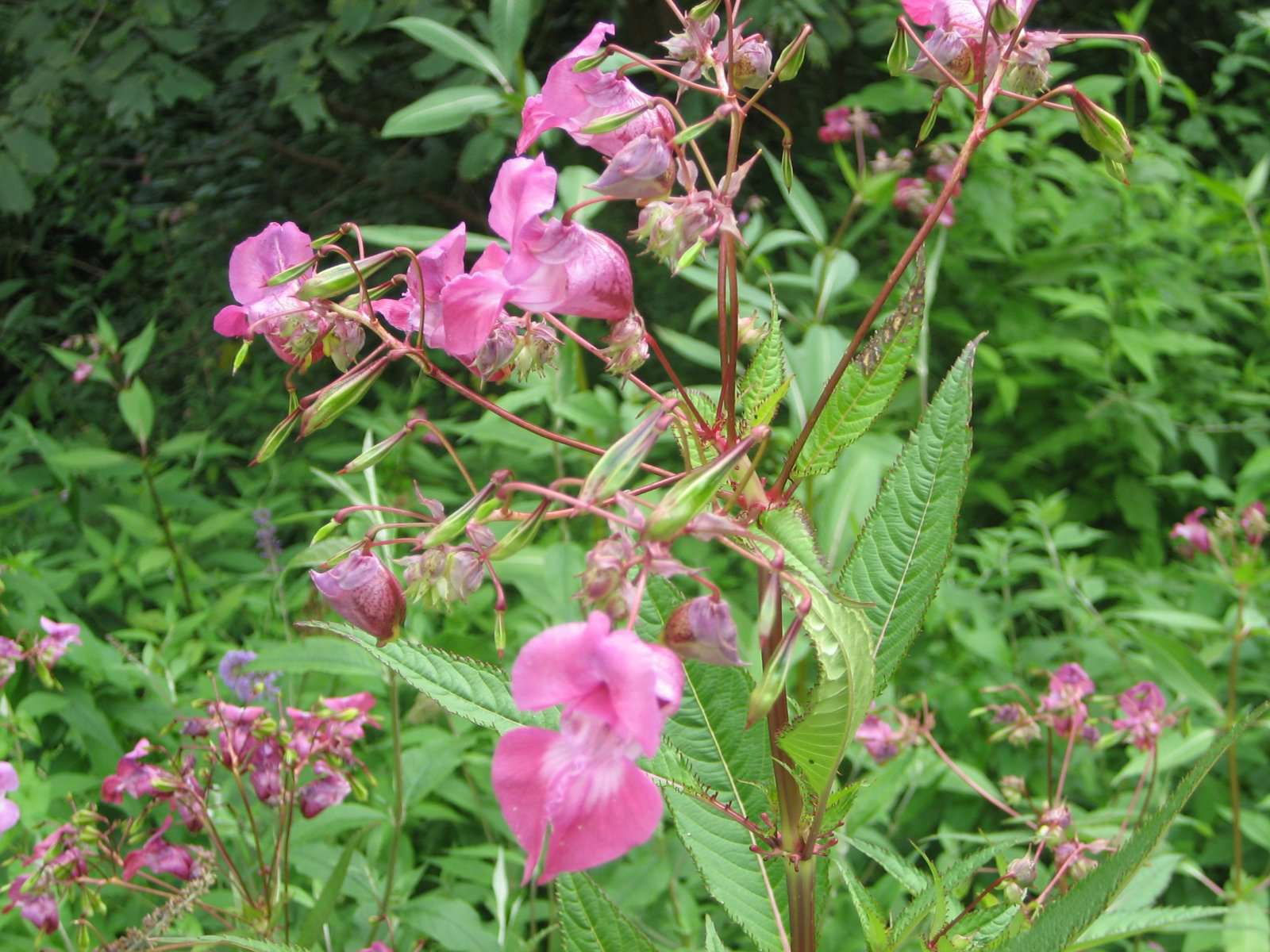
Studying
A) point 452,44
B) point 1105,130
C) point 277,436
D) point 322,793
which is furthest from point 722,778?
point 452,44

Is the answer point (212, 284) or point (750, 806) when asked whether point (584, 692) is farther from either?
point (212, 284)

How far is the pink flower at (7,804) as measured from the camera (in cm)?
98

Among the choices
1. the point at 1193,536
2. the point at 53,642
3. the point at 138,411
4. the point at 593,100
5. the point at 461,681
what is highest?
the point at 593,100

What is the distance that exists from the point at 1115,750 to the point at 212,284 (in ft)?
11.0

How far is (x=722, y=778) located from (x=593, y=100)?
0.42 meters

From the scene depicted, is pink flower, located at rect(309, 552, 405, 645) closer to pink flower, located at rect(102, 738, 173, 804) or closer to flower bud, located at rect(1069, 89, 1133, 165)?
flower bud, located at rect(1069, 89, 1133, 165)

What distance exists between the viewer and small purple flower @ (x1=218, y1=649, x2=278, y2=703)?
131 centimetres

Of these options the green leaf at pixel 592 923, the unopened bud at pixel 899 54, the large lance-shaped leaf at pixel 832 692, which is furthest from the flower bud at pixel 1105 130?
the green leaf at pixel 592 923

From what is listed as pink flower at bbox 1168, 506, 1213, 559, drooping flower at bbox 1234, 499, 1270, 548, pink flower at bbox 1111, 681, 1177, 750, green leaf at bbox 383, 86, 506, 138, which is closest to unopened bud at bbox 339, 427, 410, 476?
pink flower at bbox 1111, 681, 1177, 750

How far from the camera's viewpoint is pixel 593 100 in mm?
611

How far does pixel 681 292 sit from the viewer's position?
11.2 ft

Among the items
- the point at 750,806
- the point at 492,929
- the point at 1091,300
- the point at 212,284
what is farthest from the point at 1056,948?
the point at 212,284

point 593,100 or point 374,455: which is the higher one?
point 593,100

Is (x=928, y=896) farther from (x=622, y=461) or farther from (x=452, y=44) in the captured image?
(x=452, y=44)
